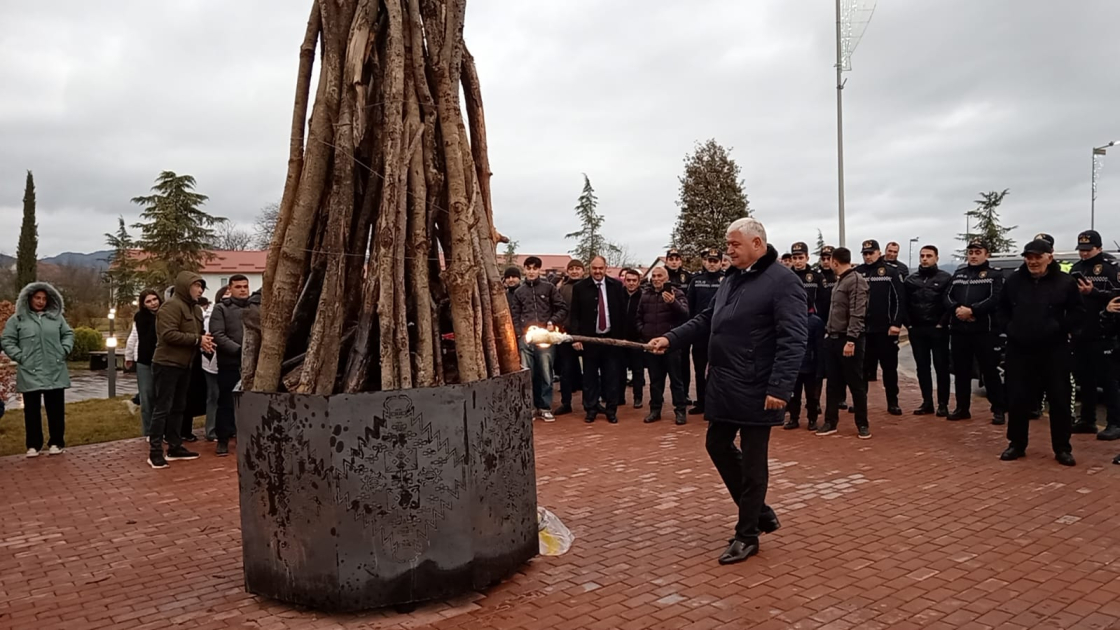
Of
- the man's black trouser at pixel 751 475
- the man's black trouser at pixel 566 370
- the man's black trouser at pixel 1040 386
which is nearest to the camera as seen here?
the man's black trouser at pixel 751 475

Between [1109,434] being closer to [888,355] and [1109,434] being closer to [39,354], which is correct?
[888,355]

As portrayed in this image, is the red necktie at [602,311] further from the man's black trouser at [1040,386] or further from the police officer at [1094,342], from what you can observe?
the police officer at [1094,342]

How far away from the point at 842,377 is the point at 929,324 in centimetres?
184

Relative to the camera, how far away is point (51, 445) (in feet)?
30.1

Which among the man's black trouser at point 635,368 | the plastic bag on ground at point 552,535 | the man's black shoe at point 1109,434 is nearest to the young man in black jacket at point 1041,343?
the man's black shoe at point 1109,434

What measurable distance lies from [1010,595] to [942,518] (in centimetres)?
148

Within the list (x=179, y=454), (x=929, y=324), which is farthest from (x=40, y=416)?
(x=929, y=324)

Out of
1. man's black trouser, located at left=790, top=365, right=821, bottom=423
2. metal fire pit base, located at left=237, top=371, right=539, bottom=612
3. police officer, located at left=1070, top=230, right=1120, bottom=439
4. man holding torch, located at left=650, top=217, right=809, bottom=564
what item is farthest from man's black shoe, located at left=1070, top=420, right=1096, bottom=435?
metal fire pit base, located at left=237, top=371, right=539, bottom=612

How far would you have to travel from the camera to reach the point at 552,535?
538 cm

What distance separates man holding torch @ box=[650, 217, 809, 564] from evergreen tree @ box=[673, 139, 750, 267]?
2025 centimetres

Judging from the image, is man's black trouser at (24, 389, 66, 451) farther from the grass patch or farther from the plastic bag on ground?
the plastic bag on ground

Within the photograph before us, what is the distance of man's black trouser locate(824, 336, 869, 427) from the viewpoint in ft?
29.5

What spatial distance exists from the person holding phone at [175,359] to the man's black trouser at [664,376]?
5416 mm

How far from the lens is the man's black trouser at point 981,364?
950 cm
